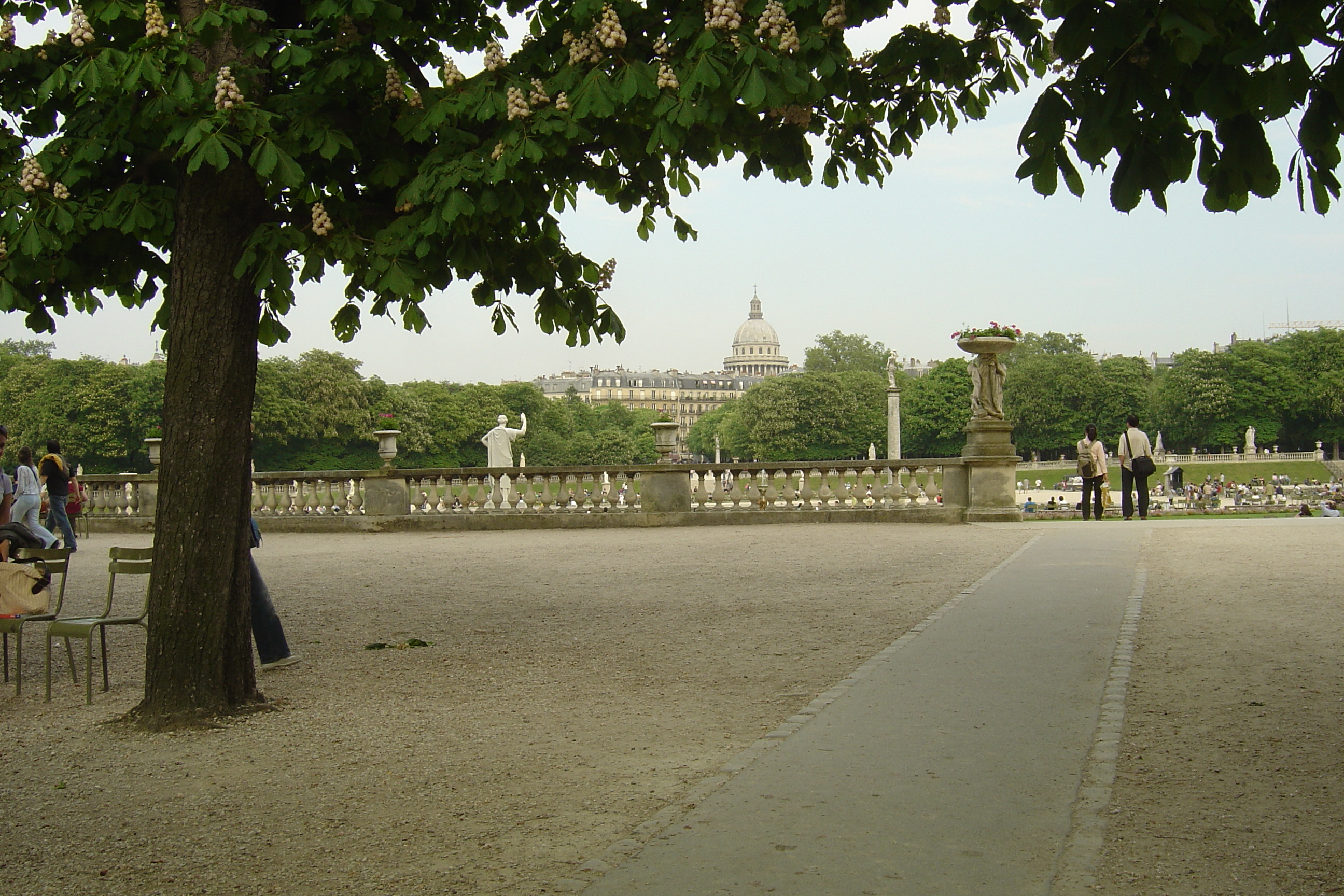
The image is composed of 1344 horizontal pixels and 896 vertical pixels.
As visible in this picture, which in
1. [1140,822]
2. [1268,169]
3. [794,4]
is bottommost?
[1140,822]

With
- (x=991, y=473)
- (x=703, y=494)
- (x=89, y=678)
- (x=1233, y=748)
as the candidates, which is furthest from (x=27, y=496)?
(x=1233, y=748)

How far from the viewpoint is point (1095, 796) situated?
4.40 meters

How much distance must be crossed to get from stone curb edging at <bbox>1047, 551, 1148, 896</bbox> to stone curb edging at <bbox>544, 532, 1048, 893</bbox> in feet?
0.49

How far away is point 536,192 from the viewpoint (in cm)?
625

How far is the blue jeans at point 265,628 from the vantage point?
7.66 meters

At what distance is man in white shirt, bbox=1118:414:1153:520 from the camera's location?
18625mm

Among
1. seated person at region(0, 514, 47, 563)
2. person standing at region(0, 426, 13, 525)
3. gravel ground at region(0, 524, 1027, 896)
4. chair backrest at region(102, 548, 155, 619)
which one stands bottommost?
gravel ground at region(0, 524, 1027, 896)

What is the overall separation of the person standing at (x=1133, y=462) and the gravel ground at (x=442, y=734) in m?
6.95

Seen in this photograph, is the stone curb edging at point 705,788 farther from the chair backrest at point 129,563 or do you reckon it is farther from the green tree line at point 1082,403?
the green tree line at point 1082,403

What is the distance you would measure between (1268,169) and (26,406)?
81163mm

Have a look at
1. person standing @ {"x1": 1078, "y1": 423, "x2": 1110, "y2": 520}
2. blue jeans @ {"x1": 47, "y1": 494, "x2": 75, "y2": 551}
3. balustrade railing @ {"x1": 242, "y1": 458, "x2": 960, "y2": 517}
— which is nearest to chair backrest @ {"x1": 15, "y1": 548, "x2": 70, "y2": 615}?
blue jeans @ {"x1": 47, "y1": 494, "x2": 75, "y2": 551}

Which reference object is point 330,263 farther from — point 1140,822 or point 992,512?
point 992,512

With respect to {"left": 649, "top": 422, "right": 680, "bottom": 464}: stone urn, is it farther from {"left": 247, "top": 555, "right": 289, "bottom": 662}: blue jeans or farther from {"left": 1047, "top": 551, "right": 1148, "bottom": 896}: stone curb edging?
{"left": 1047, "top": 551, "right": 1148, "bottom": 896}: stone curb edging

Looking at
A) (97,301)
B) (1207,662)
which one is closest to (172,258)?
(97,301)
